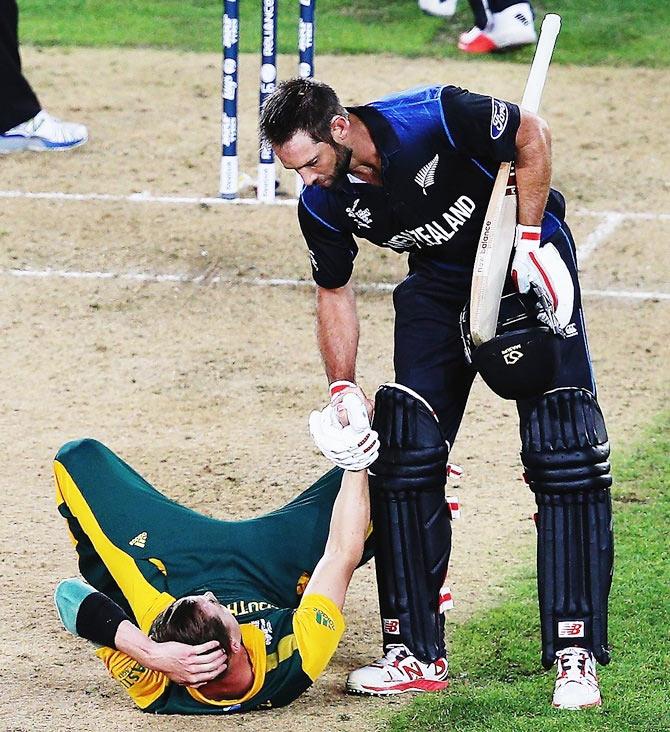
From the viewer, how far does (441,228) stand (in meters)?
4.44

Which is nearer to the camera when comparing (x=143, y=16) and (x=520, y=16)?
(x=520, y=16)

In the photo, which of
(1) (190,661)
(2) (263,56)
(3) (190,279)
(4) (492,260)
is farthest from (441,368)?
(2) (263,56)

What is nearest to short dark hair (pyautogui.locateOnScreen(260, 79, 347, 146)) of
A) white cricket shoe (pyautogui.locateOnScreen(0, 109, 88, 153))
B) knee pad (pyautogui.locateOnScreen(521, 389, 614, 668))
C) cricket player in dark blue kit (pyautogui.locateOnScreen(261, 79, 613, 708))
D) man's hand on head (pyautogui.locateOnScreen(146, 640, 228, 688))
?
cricket player in dark blue kit (pyautogui.locateOnScreen(261, 79, 613, 708))

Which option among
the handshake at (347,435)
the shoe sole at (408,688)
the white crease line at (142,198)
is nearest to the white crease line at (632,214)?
the white crease line at (142,198)

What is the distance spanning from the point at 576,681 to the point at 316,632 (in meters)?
0.78

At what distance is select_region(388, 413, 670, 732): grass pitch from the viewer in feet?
13.9

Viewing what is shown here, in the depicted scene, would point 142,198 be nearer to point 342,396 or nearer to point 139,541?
point 139,541

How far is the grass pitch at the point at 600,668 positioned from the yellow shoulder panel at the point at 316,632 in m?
0.28

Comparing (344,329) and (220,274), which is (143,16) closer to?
(220,274)

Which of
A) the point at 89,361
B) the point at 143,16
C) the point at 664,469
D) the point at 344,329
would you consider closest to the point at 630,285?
the point at 664,469

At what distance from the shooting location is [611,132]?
34.8 ft

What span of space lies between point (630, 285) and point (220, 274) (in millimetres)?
2328

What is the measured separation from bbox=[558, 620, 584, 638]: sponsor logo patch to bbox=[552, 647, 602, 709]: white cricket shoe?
1.6 inches

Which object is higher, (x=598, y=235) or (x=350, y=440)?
(x=350, y=440)
